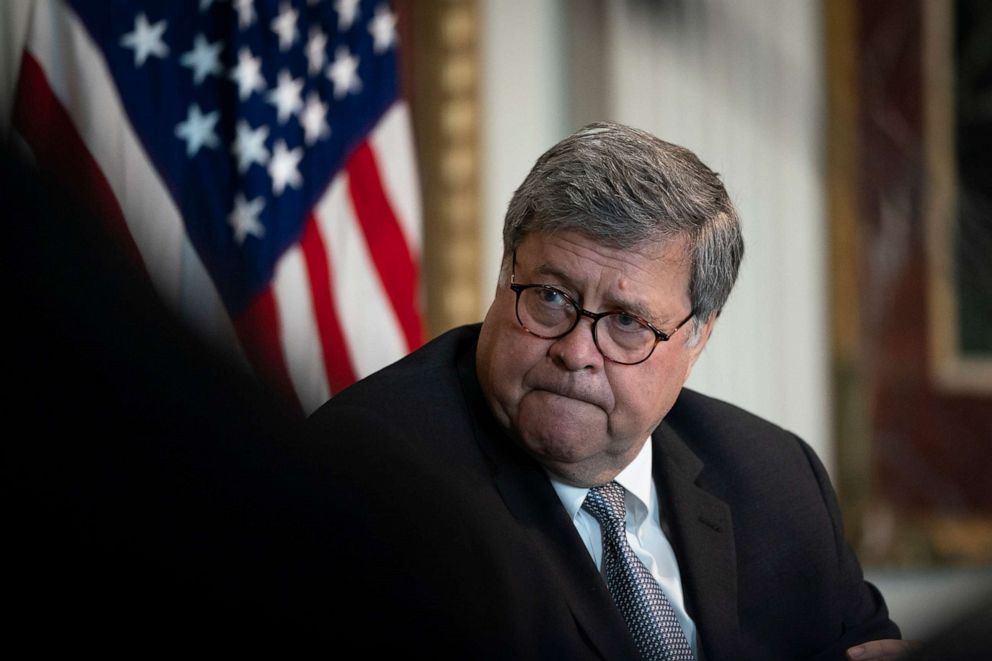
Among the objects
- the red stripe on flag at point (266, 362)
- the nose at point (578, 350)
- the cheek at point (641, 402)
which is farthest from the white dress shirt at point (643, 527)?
the red stripe on flag at point (266, 362)

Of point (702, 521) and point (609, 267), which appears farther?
point (702, 521)

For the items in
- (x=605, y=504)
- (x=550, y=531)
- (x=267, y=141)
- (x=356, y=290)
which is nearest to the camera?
(x=550, y=531)

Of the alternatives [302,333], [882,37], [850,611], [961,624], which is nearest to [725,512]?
[850,611]

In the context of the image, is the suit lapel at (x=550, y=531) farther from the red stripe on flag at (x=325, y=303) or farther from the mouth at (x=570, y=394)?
the red stripe on flag at (x=325, y=303)

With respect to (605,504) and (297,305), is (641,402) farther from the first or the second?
(297,305)

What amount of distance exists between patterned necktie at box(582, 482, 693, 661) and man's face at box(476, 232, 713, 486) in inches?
2.7

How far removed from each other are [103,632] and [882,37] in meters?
4.23

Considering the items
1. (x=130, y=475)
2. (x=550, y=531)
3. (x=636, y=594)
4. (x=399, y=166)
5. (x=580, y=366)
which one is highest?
(x=399, y=166)

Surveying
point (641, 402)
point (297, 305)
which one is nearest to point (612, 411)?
point (641, 402)

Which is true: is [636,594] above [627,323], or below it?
below

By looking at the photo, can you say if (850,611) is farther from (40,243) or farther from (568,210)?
(40,243)

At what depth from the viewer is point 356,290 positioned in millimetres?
3225

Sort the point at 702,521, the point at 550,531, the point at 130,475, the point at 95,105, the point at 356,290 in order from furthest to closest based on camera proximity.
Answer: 1. the point at 356,290
2. the point at 95,105
3. the point at 702,521
4. the point at 550,531
5. the point at 130,475

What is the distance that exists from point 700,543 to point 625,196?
2.07ft
